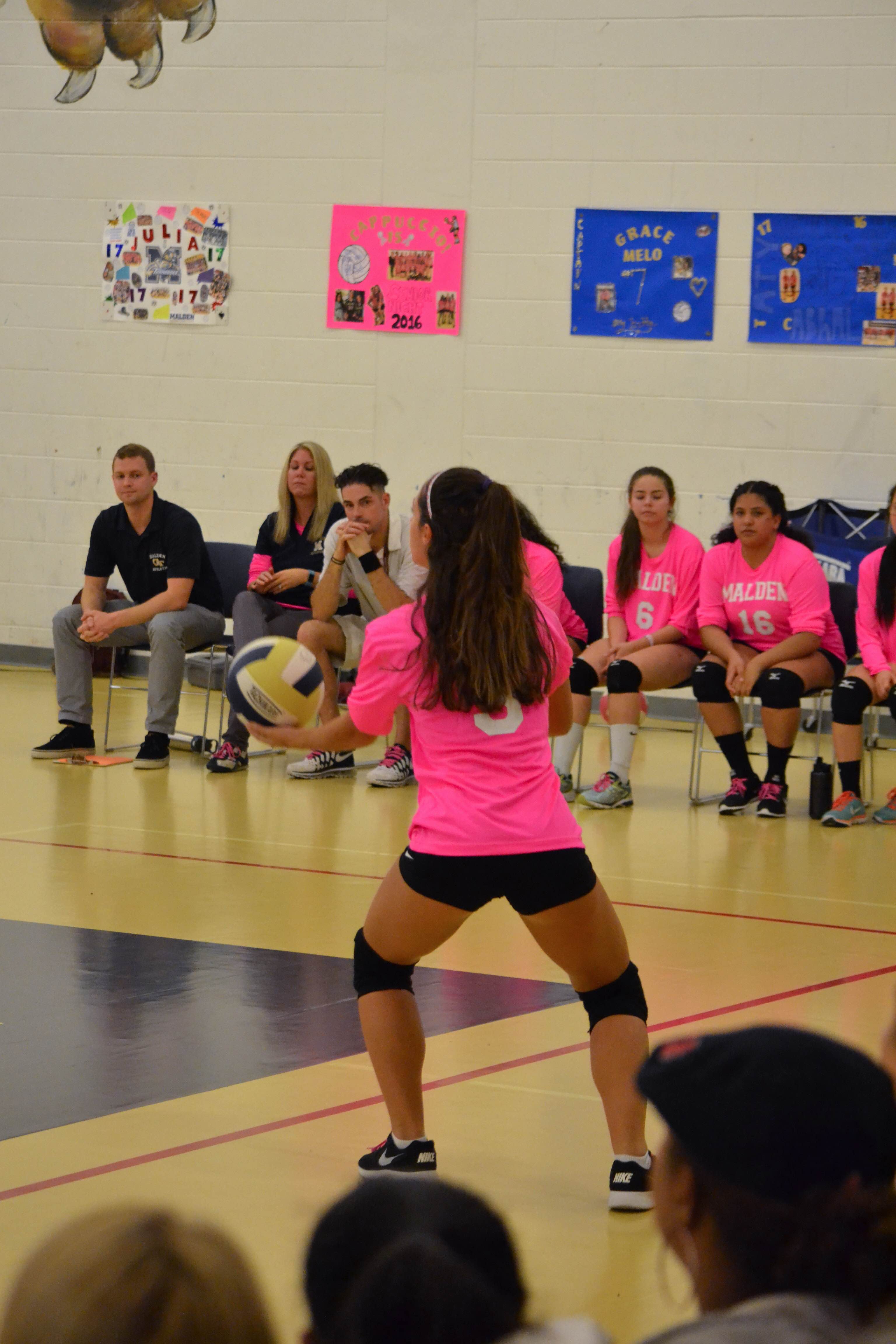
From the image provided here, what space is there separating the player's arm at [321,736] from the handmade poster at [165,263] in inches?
315

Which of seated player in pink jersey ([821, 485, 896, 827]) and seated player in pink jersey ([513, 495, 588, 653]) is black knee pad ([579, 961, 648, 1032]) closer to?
seated player in pink jersey ([513, 495, 588, 653])

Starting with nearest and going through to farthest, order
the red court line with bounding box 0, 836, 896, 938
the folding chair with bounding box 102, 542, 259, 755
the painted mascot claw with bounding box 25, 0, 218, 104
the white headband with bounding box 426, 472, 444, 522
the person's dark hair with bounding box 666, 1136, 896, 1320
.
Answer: the person's dark hair with bounding box 666, 1136, 896, 1320, the white headband with bounding box 426, 472, 444, 522, the red court line with bounding box 0, 836, 896, 938, the folding chair with bounding box 102, 542, 259, 755, the painted mascot claw with bounding box 25, 0, 218, 104

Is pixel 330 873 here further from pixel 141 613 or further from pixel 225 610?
pixel 225 610

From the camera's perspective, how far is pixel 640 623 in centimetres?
765

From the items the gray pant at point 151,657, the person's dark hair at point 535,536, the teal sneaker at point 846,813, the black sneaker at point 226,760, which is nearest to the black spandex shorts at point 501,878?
the person's dark hair at point 535,536

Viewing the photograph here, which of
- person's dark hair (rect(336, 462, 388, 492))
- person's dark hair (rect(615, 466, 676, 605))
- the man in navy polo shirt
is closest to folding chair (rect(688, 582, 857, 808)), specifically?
person's dark hair (rect(615, 466, 676, 605))

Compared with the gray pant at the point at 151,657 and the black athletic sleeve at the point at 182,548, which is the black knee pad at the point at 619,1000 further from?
the black athletic sleeve at the point at 182,548

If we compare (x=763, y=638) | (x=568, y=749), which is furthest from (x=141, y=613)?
(x=763, y=638)

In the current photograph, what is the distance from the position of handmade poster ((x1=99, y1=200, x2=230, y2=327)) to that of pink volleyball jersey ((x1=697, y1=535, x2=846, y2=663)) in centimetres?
461

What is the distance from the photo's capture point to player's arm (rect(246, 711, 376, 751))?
3.03 meters

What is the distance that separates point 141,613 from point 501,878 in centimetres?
525

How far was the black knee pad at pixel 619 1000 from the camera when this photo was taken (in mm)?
3039

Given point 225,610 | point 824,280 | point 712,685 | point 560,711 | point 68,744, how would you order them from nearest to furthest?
point 560,711 → point 712,685 → point 68,744 → point 225,610 → point 824,280

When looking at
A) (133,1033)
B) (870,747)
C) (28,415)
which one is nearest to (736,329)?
(870,747)
